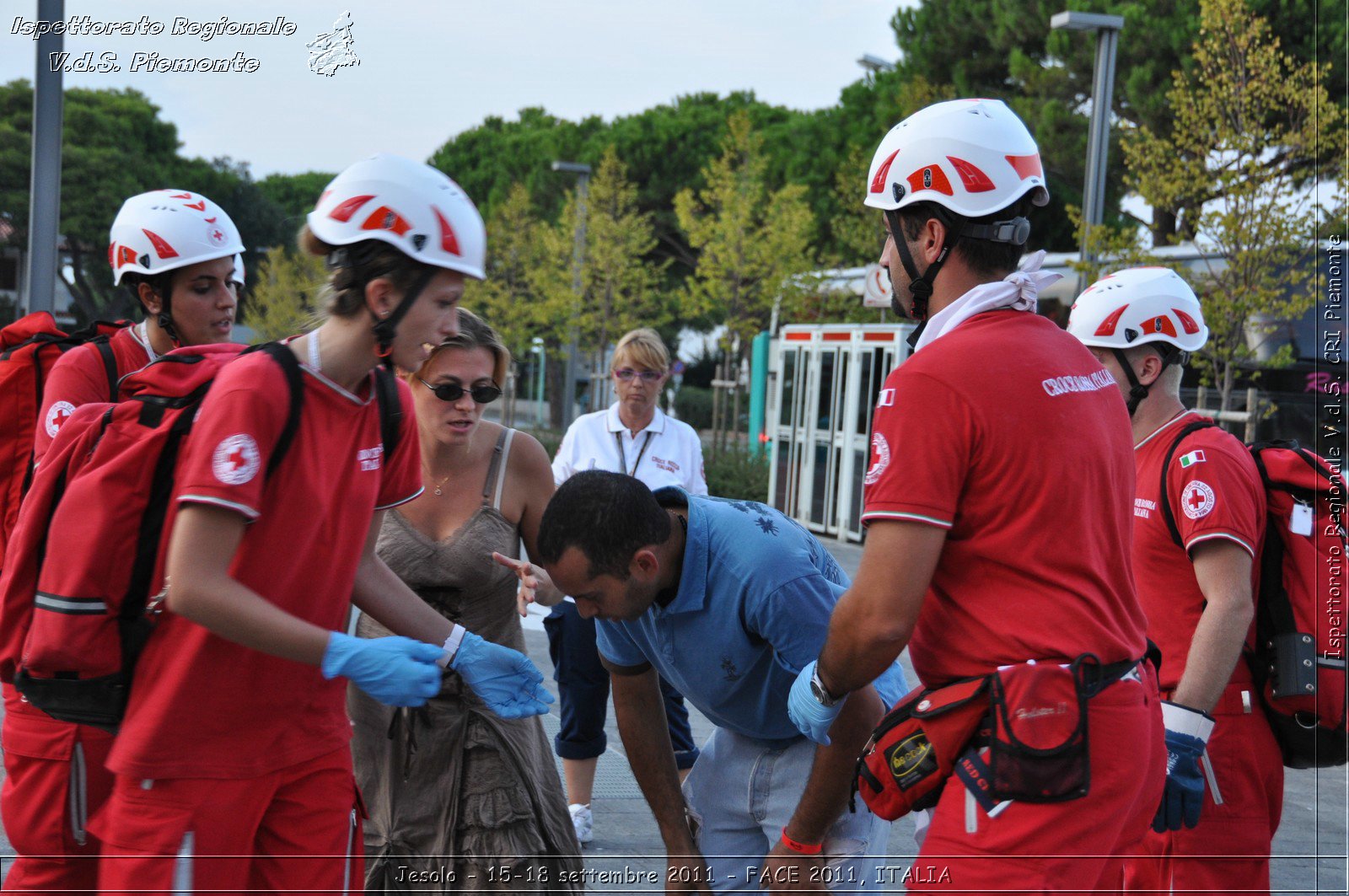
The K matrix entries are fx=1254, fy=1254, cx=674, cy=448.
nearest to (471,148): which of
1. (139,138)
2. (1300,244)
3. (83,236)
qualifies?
(139,138)

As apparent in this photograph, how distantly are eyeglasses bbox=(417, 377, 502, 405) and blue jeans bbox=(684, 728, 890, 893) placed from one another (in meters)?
1.18

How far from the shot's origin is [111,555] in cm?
Answer: 234

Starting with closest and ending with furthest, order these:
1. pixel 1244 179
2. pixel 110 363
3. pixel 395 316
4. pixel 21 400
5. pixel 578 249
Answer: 1. pixel 395 316
2. pixel 110 363
3. pixel 21 400
4. pixel 1244 179
5. pixel 578 249

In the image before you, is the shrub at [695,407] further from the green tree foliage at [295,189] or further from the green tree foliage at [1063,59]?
the green tree foliage at [295,189]

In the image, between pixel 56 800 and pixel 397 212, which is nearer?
pixel 397 212

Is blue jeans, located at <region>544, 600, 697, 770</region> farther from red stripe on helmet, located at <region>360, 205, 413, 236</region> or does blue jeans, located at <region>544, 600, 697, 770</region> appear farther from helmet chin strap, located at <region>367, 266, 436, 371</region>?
red stripe on helmet, located at <region>360, 205, 413, 236</region>

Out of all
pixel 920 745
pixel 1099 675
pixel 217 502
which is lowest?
pixel 920 745

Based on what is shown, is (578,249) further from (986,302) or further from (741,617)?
(986,302)

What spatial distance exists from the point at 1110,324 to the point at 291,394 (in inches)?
99.6

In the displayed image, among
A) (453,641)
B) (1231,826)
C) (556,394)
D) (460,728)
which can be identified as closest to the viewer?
(453,641)

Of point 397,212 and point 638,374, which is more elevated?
point 397,212

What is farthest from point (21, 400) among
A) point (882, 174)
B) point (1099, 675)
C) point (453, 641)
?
point (1099, 675)

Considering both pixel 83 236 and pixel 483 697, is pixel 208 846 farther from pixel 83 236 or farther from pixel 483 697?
pixel 83 236

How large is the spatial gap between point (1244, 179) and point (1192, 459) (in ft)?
29.7
